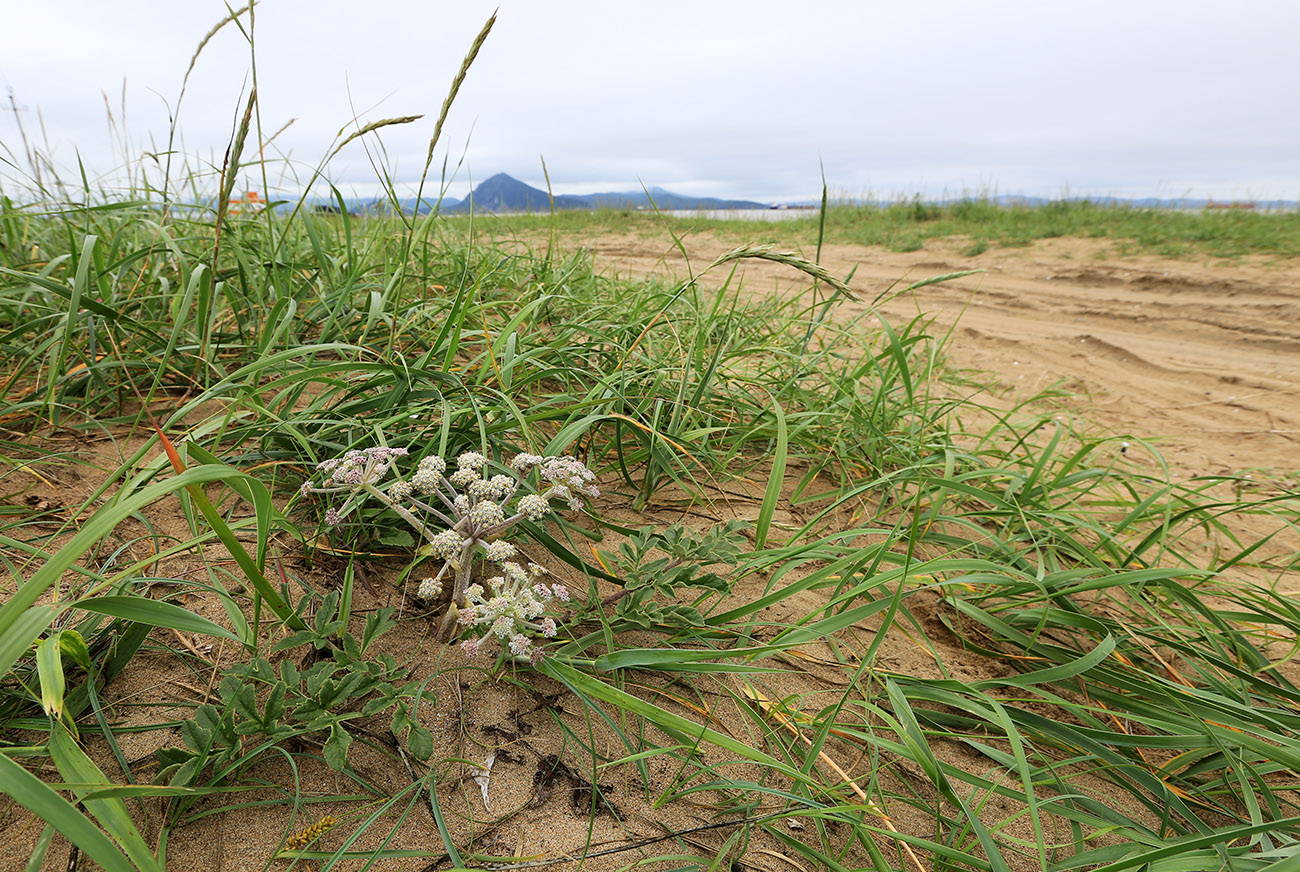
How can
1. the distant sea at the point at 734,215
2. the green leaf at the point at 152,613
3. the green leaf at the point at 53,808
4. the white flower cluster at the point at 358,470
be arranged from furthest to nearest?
the distant sea at the point at 734,215
the white flower cluster at the point at 358,470
the green leaf at the point at 152,613
the green leaf at the point at 53,808

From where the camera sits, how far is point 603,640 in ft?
4.28

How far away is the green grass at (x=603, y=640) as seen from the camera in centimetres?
98

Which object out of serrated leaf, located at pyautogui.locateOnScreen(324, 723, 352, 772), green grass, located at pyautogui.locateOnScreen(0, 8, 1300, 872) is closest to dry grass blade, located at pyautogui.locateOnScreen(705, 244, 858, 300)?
green grass, located at pyautogui.locateOnScreen(0, 8, 1300, 872)

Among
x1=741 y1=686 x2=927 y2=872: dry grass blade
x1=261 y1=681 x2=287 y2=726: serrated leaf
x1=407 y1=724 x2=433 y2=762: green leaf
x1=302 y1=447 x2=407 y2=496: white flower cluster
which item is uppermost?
x1=302 y1=447 x2=407 y2=496: white flower cluster

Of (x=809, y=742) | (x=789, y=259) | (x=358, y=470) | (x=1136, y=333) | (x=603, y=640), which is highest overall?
(x=789, y=259)

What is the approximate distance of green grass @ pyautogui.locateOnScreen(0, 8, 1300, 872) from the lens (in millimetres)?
981

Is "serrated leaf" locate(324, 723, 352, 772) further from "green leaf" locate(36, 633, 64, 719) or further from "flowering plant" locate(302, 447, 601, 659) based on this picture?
"green leaf" locate(36, 633, 64, 719)

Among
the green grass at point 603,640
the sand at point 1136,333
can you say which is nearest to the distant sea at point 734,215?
the sand at point 1136,333

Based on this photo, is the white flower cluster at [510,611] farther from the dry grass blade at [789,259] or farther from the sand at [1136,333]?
the sand at [1136,333]

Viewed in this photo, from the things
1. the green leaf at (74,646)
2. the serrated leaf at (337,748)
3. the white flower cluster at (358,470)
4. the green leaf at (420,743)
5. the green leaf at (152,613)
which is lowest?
the green leaf at (420,743)

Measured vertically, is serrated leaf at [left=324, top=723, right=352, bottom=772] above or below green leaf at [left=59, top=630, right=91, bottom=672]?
below

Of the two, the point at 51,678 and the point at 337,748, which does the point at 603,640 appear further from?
the point at 51,678

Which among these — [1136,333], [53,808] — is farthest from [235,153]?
[1136,333]

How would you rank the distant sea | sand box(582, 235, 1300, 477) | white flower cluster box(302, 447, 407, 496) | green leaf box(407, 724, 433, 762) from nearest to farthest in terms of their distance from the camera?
green leaf box(407, 724, 433, 762), white flower cluster box(302, 447, 407, 496), sand box(582, 235, 1300, 477), the distant sea
